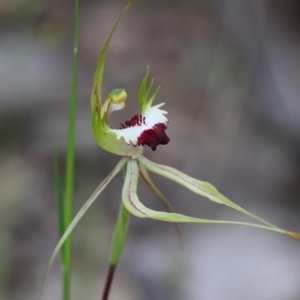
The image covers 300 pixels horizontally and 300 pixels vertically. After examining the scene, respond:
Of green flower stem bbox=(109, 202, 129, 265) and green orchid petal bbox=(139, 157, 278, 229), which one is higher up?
green orchid petal bbox=(139, 157, 278, 229)

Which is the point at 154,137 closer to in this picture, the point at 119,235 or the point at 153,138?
the point at 153,138

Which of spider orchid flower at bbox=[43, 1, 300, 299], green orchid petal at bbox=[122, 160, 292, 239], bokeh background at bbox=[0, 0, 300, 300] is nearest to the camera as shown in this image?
green orchid petal at bbox=[122, 160, 292, 239]

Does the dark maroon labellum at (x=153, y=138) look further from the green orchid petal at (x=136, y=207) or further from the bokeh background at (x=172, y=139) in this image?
the bokeh background at (x=172, y=139)

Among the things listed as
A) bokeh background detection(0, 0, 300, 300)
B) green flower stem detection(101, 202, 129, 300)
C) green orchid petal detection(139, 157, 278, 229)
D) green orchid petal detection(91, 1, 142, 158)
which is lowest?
green flower stem detection(101, 202, 129, 300)

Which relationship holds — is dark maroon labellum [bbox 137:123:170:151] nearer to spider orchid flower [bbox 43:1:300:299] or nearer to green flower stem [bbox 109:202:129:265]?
spider orchid flower [bbox 43:1:300:299]

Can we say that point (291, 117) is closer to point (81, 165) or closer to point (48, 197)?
point (81, 165)

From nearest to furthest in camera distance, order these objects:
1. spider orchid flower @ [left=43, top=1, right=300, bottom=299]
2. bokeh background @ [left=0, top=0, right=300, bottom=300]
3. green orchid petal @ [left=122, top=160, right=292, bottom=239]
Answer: green orchid petal @ [left=122, top=160, right=292, bottom=239], spider orchid flower @ [left=43, top=1, right=300, bottom=299], bokeh background @ [left=0, top=0, right=300, bottom=300]

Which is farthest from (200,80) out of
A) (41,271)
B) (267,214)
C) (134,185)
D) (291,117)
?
(134,185)

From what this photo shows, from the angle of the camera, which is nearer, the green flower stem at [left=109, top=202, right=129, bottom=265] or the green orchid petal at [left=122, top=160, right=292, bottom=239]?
the green orchid petal at [left=122, top=160, right=292, bottom=239]

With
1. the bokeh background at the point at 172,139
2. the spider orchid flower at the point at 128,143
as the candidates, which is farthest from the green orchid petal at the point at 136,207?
the bokeh background at the point at 172,139

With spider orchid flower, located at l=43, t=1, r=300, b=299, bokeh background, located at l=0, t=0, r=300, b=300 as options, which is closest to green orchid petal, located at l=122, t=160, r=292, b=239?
spider orchid flower, located at l=43, t=1, r=300, b=299
